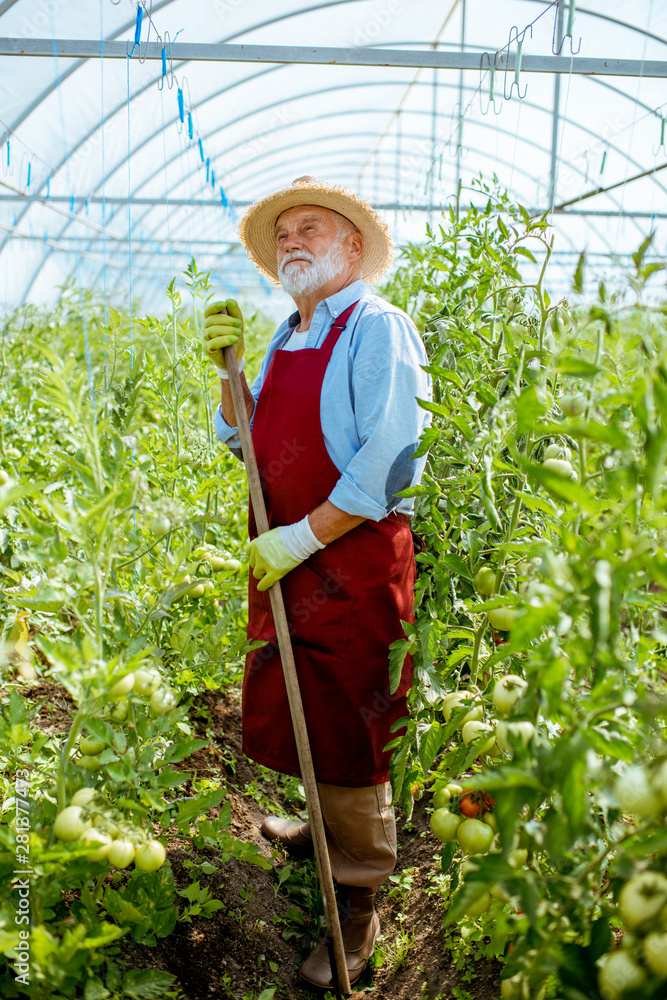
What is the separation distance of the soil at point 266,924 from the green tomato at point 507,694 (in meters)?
0.88

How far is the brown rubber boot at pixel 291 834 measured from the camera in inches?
90.4

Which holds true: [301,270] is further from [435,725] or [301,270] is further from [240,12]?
[240,12]

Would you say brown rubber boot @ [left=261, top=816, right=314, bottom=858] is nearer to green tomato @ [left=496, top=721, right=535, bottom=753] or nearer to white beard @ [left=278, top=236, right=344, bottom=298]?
green tomato @ [left=496, top=721, right=535, bottom=753]

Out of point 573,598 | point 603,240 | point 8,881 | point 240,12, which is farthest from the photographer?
point 603,240

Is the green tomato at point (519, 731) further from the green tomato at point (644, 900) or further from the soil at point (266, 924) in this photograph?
the soil at point (266, 924)

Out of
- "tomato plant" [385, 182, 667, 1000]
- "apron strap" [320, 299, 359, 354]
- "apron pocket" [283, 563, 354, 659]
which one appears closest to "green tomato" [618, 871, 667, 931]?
"tomato plant" [385, 182, 667, 1000]

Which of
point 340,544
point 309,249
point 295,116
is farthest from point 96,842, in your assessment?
point 295,116

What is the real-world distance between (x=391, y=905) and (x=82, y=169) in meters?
6.97

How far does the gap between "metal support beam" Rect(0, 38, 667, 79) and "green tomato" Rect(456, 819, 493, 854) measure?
3.65m

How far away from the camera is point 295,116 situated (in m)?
8.19

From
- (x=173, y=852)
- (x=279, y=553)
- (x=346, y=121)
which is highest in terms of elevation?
(x=346, y=121)

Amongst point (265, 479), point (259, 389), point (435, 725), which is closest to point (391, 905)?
point (435, 725)

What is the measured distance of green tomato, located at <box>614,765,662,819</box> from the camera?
2.63 ft

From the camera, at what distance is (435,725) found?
5.02 feet
